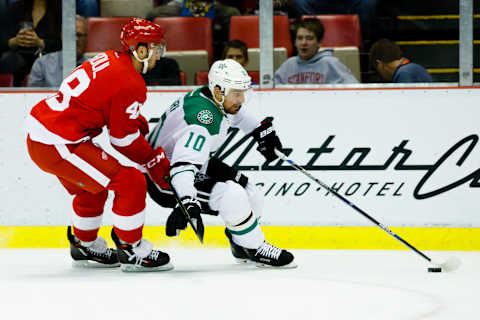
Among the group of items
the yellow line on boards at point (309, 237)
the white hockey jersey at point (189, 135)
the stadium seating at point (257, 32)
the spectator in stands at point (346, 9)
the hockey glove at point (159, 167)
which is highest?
the spectator in stands at point (346, 9)

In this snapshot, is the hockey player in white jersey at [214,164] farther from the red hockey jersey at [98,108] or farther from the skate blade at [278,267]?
the red hockey jersey at [98,108]

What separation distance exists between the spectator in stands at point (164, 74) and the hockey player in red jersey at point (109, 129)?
109 centimetres

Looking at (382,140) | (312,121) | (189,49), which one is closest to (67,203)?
(189,49)

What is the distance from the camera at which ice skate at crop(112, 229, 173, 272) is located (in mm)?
3680

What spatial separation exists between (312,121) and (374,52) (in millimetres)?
559

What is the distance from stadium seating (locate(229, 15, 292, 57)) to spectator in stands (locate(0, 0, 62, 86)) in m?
1.10

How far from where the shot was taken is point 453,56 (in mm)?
4590

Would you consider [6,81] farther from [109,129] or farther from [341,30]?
[341,30]

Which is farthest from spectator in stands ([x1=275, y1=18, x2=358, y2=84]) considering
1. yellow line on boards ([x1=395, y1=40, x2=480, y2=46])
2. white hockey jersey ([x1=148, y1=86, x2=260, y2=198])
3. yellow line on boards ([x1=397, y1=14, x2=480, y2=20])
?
white hockey jersey ([x1=148, y1=86, x2=260, y2=198])

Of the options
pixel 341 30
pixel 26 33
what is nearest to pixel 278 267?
pixel 341 30

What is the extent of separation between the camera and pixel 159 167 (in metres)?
3.60

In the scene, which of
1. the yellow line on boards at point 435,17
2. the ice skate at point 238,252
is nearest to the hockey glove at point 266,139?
the ice skate at point 238,252

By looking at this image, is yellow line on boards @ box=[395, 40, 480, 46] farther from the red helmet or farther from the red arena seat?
the red helmet

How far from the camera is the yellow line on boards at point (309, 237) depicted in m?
4.43
